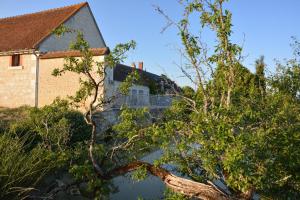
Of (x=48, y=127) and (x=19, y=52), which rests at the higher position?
(x=19, y=52)

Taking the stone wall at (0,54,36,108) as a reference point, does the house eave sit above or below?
above

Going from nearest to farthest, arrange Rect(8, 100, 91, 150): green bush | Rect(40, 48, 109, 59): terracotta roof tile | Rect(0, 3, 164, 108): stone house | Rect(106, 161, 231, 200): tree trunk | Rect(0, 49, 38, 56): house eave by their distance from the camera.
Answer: Rect(106, 161, 231, 200): tree trunk
Rect(8, 100, 91, 150): green bush
Rect(40, 48, 109, 59): terracotta roof tile
Rect(0, 3, 164, 108): stone house
Rect(0, 49, 38, 56): house eave

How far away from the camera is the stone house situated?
59.0 ft

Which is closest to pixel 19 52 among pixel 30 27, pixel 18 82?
pixel 18 82

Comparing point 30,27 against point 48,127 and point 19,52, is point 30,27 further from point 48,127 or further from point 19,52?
point 48,127

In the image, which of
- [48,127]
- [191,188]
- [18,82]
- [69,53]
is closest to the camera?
[191,188]

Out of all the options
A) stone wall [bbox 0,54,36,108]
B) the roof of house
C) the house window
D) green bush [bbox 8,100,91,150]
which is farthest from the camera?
the house window

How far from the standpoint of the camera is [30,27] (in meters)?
21.7

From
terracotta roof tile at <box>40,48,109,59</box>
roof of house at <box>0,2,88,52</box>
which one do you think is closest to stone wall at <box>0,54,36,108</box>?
roof of house at <box>0,2,88,52</box>

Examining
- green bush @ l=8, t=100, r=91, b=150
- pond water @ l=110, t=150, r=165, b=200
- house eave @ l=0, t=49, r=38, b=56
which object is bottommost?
pond water @ l=110, t=150, r=165, b=200

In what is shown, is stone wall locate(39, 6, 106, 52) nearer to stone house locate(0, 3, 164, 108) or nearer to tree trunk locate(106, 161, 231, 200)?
stone house locate(0, 3, 164, 108)

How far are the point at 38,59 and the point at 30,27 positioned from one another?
3.88 meters

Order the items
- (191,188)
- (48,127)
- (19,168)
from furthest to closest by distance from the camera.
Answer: (48,127)
(19,168)
(191,188)

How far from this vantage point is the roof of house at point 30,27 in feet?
64.3
